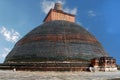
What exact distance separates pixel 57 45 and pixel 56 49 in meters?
0.47

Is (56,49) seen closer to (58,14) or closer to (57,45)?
(57,45)

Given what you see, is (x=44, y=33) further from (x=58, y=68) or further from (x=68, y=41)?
(x=58, y=68)

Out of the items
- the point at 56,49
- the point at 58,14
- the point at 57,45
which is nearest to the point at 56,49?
the point at 56,49

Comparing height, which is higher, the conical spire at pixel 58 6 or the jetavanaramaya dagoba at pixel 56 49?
the conical spire at pixel 58 6

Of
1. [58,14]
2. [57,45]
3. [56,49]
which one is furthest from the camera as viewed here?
[58,14]

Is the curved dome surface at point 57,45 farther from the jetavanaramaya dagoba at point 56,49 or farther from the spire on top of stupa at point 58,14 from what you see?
the spire on top of stupa at point 58,14

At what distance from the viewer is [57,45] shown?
1941cm

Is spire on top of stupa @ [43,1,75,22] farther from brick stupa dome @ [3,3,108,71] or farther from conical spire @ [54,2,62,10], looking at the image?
brick stupa dome @ [3,3,108,71]

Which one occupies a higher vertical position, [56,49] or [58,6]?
[58,6]

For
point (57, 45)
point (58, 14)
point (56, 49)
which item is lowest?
point (56, 49)

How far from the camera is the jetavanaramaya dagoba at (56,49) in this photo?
1817 centimetres

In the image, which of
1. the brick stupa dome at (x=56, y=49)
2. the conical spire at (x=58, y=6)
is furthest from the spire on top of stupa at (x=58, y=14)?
the brick stupa dome at (x=56, y=49)

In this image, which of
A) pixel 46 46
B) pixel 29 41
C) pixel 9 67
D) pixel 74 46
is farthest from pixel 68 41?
pixel 9 67

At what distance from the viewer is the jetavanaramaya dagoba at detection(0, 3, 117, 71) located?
59.6ft
